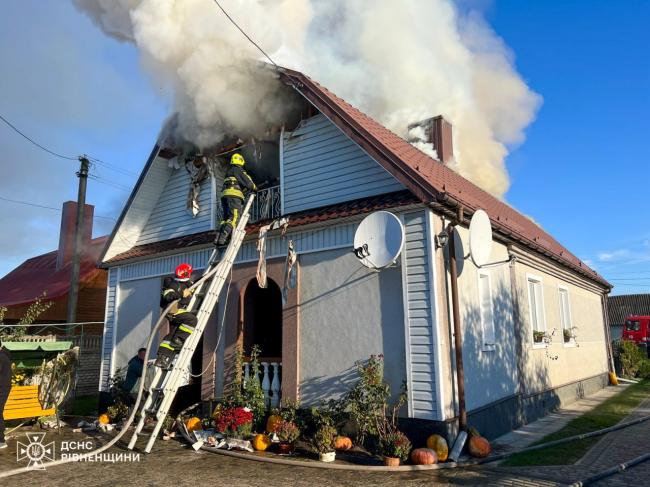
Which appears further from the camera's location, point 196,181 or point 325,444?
point 196,181

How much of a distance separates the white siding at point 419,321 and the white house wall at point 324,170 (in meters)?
1.14

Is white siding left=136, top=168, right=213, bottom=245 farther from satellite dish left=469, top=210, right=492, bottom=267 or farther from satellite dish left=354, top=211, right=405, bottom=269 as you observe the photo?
satellite dish left=469, top=210, right=492, bottom=267

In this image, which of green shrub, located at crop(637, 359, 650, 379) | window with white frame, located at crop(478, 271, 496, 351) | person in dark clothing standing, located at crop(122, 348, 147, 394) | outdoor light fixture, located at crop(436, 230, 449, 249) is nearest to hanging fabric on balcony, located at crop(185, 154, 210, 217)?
person in dark clothing standing, located at crop(122, 348, 147, 394)

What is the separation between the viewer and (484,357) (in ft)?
28.8

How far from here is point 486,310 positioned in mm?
9297

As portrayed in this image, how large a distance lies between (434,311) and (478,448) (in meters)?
2.06

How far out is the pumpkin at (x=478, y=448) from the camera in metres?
6.95

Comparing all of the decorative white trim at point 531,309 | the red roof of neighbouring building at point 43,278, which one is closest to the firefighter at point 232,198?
the decorative white trim at point 531,309

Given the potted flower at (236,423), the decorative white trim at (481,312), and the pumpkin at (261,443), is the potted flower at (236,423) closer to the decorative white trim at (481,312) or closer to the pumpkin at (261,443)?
the pumpkin at (261,443)

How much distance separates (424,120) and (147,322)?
1067 cm

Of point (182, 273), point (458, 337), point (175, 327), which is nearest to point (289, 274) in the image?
point (182, 273)

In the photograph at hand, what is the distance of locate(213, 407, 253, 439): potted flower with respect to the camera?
800 cm

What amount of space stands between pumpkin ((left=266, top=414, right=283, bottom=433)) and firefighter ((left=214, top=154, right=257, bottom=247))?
3.19 metres

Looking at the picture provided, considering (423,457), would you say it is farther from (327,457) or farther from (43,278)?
(43,278)
